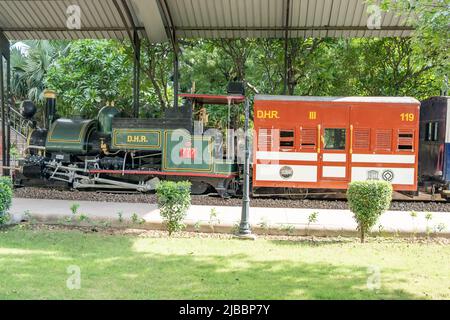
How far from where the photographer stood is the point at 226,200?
44.2 ft

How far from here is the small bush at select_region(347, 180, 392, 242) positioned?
343 inches

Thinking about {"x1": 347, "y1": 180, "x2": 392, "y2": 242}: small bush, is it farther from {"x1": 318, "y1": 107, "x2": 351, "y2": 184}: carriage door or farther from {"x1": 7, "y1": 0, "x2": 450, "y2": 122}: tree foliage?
{"x1": 7, "y1": 0, "x2": 450, "y2": 122}: tree foliage

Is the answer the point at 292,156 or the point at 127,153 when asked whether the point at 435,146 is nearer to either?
the point at 292,156

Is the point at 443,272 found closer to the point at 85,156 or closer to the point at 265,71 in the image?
the point at 85,156

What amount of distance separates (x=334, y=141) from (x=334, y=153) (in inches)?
13.3

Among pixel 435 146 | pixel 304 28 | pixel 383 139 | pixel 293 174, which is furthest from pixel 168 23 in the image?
pixel 435 146

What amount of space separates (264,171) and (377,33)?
5900 millimetres

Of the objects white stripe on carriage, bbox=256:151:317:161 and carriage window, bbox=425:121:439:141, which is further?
carriage window, bbox=425:121:439:141

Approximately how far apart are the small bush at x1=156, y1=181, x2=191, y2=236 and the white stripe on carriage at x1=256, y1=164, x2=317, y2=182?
15.5 ft

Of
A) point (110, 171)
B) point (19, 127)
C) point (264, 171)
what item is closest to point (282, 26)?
point (264, 171)

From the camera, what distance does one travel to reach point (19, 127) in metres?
22.8

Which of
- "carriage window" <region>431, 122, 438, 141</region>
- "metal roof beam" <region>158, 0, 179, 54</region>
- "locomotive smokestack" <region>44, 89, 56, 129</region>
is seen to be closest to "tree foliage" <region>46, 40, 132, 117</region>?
"locomotive smokestack" <region>44, 89, 56, 129</region>

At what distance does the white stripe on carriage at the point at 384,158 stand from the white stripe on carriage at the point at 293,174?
3.89 feet

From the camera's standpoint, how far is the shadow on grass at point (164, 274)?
5.40 m
